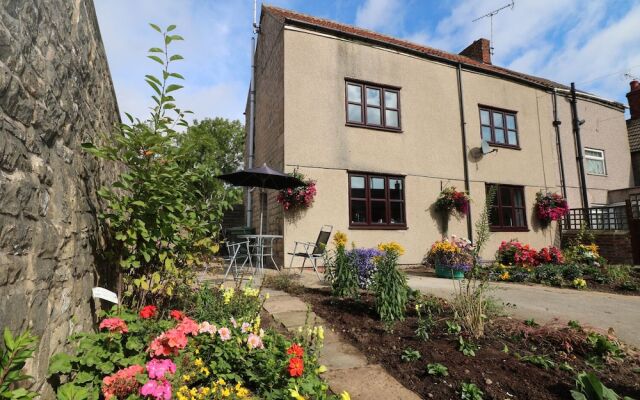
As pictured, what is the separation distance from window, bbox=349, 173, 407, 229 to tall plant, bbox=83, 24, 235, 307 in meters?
5.32

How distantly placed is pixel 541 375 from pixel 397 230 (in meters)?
6.16

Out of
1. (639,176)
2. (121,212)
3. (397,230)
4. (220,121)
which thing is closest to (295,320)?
(121,212)

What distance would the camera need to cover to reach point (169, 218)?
2535 millimetres

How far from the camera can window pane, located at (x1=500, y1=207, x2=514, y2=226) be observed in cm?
968

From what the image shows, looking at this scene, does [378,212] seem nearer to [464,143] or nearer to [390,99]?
[390,99]

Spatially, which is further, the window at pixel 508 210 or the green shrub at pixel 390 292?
the window at pixel 508 210

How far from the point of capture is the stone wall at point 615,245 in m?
8.55

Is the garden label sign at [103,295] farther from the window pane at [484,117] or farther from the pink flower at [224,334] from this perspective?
the window pane at [484,117]

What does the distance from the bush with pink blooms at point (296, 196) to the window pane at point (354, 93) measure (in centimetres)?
246

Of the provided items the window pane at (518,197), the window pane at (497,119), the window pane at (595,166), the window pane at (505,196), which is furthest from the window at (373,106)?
the window pane at (595,166)

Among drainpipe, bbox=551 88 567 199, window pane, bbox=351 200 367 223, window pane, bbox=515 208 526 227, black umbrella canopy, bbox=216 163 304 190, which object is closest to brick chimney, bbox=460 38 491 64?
drainpipe, bbox=551 88 567 199

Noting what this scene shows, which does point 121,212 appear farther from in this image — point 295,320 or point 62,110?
point 295,320

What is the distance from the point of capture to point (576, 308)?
3.96 metres

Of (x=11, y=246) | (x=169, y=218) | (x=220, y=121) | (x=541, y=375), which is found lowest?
(x=541, y=375)
